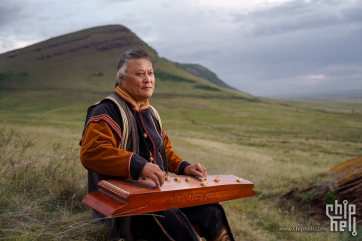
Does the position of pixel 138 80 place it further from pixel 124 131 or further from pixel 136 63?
pixel 124 131

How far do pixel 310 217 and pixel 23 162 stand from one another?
16.6ft

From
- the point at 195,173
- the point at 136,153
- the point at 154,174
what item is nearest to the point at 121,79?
the point at 136,153

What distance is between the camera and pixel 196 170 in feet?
10.0

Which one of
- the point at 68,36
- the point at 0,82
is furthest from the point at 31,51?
the point at 0,82


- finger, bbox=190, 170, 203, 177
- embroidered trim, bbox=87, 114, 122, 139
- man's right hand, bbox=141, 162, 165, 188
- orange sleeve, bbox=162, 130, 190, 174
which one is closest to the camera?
man's right hand, bbox=141, 162, 165, 188

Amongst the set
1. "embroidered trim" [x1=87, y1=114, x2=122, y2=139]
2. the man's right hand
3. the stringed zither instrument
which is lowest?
the stringed zither instrument

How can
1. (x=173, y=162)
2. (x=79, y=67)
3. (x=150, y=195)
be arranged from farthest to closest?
(x=79, y=67), (x=173, y=162), (x=150, y=195)

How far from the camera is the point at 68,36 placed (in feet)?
472

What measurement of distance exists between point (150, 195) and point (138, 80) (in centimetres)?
122

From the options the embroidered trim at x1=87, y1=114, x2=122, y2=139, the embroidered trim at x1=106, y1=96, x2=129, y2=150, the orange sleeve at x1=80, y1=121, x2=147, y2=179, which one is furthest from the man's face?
the orange sleeve at x1=80, y1=121, x2=147, y2=179

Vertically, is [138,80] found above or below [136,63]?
below

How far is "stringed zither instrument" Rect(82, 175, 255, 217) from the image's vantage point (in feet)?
6.70

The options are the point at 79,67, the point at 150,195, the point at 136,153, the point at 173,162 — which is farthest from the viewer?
the point at 79,67

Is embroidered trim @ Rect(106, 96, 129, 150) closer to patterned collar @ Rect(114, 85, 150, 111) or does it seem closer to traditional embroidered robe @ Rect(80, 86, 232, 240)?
traditional embroidered robe @ Rect(80, 86, 232, 240)
